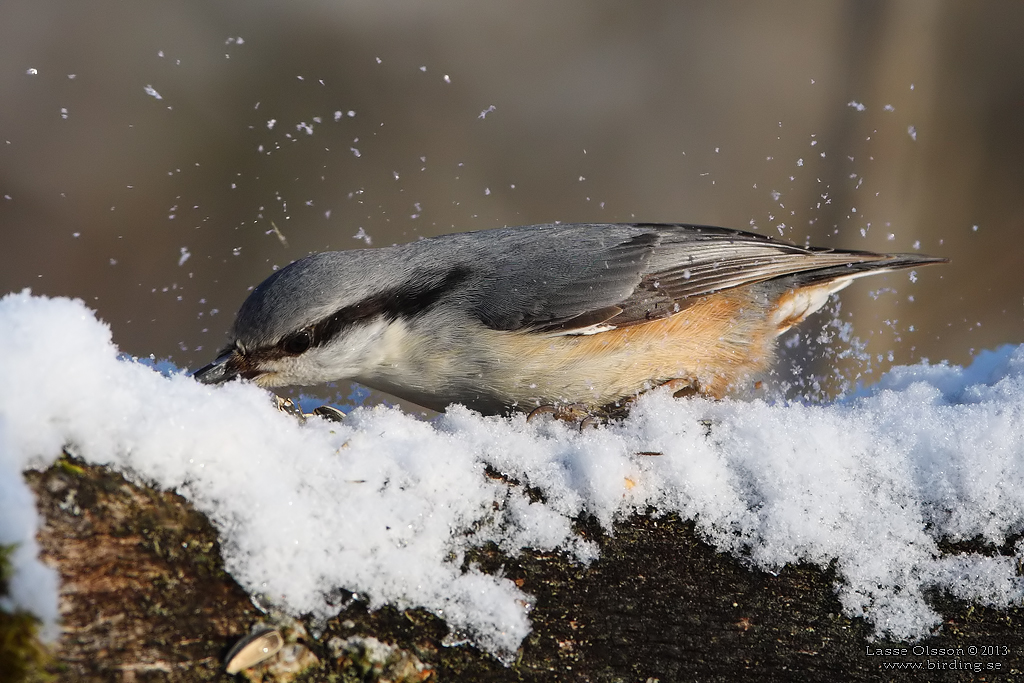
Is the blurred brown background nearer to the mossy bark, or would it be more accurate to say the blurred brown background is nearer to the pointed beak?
the pointed beak

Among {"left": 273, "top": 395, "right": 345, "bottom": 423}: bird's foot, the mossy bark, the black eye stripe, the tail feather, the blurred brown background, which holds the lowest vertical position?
the mossy bark

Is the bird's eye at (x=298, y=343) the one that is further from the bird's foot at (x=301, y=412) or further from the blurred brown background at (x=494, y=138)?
the blurred brown background at (x=494, y=138)

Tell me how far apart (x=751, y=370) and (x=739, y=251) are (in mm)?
419

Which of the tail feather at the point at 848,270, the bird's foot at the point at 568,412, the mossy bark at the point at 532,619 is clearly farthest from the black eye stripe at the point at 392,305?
the tail feather at the point at 848,270

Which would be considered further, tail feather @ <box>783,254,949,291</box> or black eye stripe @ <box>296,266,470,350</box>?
tail feather @ <box>783,254,949,291</box>

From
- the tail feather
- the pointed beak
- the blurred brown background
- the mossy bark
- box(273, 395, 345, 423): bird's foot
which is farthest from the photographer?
the blurred brown background

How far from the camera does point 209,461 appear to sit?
1202mm

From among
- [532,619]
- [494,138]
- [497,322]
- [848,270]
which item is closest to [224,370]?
[497,322]

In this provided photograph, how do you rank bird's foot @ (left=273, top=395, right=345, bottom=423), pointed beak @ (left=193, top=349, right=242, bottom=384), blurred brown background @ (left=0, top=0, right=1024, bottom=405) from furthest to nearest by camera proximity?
blurred brown background @ (left=0, top=0, right=1024, bottom=405)
pointed beak @ (left=193, top=349, right=242, bottom=384)
bird's foot @ (left=273, top=395, right=345, bottom=423)

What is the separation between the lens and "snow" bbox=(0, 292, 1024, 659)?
3.79ft

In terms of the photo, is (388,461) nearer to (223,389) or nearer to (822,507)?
(223,389)

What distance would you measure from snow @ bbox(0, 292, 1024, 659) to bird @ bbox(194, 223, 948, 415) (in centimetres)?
49

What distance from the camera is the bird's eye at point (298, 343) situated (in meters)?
2.19

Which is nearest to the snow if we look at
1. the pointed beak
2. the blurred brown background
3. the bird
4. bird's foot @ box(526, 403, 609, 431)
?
bird's foot @ box(526, 403, 609, 431)
